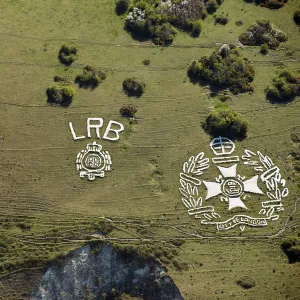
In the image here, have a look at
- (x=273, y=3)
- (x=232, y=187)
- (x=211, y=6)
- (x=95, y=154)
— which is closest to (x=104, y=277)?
(x=95, y=154)

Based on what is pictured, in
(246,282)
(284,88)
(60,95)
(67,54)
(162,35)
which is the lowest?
(246,282)

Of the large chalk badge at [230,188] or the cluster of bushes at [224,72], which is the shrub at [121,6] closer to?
the cluster of bushes at [224,72]

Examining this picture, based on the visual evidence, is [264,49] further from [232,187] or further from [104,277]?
[104,277]

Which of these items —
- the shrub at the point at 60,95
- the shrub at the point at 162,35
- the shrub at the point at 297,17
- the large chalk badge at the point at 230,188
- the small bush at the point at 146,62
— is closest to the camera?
the large chalk badge at the point at 230,188

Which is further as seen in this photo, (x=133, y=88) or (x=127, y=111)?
(x=133, y=88)

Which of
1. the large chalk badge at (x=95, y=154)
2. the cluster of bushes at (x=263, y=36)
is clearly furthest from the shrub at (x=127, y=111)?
the cluster of bushes at (x=263, y=36)

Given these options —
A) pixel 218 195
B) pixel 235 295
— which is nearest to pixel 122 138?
pixel 218 195
